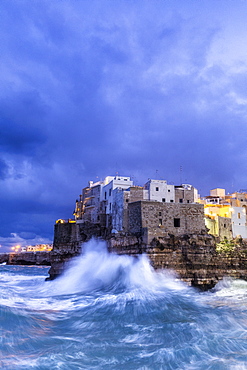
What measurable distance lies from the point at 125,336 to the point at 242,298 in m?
12.2

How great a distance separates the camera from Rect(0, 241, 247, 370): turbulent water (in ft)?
31.8

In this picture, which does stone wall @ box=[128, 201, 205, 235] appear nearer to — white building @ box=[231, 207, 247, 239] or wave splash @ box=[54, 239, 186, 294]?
wave splash @ box=[54, 239, 186, 294]

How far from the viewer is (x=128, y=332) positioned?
13133mm

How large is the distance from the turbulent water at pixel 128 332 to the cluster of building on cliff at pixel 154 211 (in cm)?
809

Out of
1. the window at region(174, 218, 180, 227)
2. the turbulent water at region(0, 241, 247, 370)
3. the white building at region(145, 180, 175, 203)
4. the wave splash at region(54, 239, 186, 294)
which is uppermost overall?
the white building at region(145, 180, 175, 203)

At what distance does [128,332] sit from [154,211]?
61.1 feet

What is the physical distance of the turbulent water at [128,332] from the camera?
968 cm

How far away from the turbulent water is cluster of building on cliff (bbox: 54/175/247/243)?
318 inches

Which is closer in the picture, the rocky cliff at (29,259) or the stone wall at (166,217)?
the stone wall at (166,217)

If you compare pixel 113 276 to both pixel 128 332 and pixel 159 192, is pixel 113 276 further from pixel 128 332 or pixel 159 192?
pixel 128 332

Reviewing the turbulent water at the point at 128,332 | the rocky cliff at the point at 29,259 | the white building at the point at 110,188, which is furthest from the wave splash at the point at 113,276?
the rocky cliff at the point at 29,259

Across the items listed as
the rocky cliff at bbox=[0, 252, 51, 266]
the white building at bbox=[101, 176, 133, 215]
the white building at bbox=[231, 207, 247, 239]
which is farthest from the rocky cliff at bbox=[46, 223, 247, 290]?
the rocky cliff at bbox=[0, 252, 51, 266]

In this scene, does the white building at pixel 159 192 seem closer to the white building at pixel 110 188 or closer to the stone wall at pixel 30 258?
the white building at pixel 110 188

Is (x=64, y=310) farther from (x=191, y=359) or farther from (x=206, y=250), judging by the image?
(x=206, y=250)
